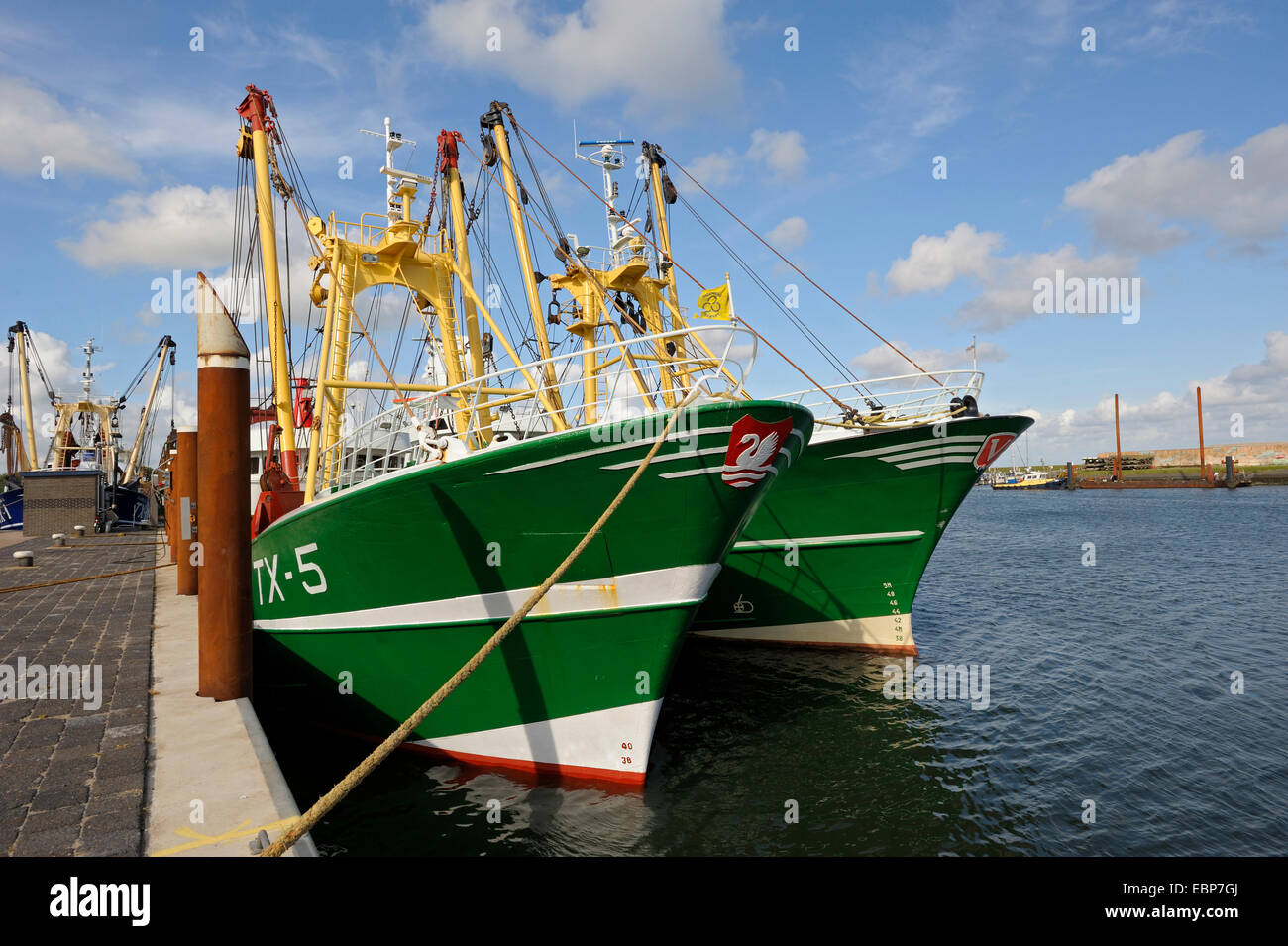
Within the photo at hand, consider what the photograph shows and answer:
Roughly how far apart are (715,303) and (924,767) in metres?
13.2

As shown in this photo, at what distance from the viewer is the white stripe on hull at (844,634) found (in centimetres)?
1502

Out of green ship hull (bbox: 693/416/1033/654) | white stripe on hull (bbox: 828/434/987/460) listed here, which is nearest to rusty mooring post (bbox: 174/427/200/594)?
green ship hull (bbox: 693/416/1033/654)

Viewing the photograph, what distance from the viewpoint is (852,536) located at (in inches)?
579

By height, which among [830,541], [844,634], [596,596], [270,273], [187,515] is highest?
[270,273]

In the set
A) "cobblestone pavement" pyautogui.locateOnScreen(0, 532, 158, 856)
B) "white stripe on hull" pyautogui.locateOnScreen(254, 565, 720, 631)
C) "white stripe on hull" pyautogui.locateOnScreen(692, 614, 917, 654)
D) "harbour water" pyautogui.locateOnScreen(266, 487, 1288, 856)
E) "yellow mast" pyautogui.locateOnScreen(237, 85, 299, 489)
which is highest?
"yellow mast" pyautogui.locateOnScreen(237, 85, 299, 489)

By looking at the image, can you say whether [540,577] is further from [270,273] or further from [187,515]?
[270,273]

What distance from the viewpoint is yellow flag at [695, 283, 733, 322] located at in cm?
1925

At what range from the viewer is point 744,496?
7.82 m

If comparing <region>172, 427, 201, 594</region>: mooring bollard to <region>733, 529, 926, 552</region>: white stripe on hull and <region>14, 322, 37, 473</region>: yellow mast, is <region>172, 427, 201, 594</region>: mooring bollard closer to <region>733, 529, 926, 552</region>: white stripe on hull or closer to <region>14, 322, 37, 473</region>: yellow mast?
<region>733, 529, 926, 552</region>: white stripe on hull

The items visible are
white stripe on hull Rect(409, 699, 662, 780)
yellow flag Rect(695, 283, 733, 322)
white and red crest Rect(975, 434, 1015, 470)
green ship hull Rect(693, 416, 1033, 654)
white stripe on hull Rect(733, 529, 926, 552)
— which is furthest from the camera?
yellow flag Rect(695, 283, 733, 322)

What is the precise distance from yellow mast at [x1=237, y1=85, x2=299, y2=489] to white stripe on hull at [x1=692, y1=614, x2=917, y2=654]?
9.40 metres

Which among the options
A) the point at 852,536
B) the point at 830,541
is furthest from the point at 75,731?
the point at 852,536
